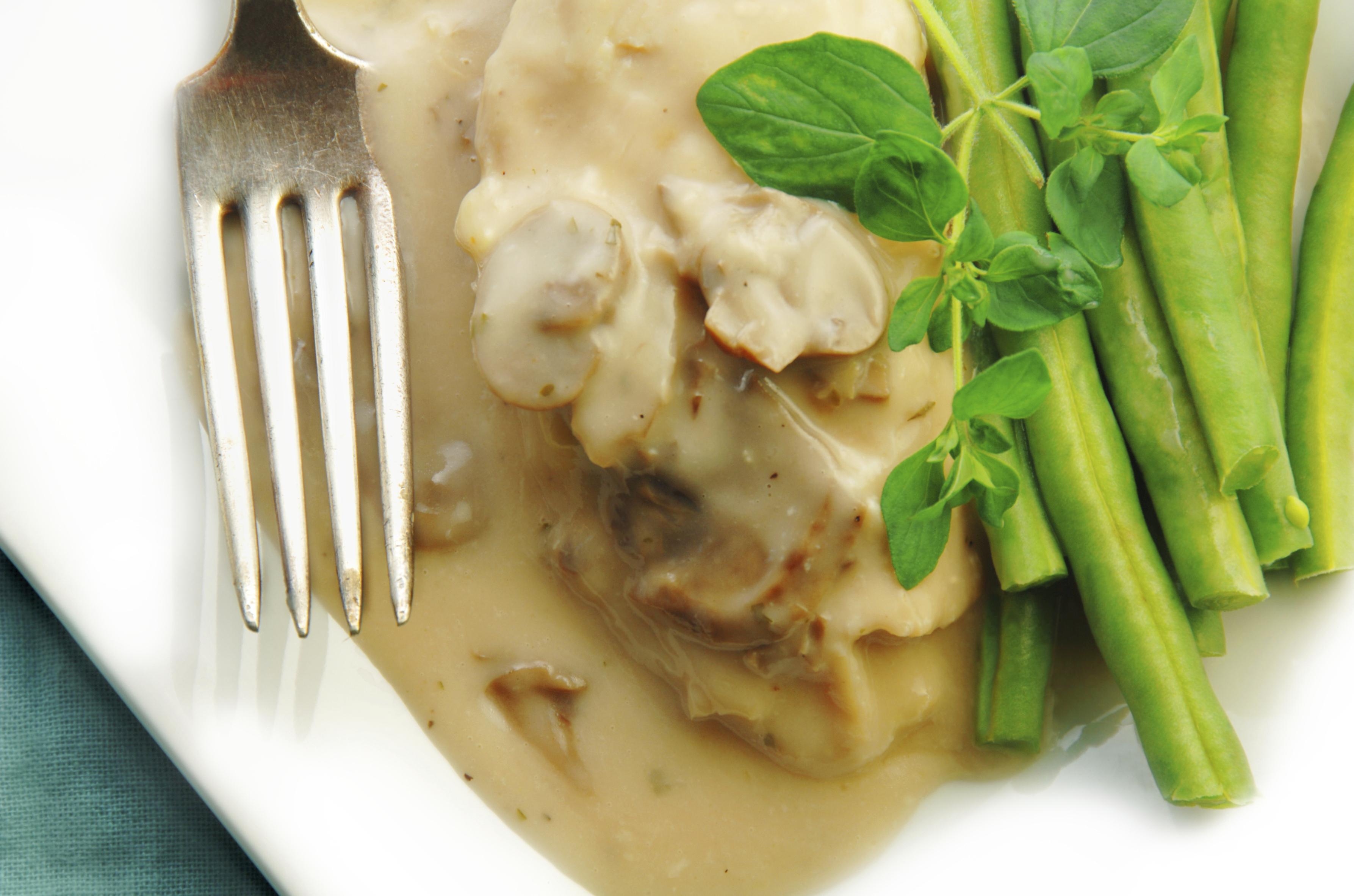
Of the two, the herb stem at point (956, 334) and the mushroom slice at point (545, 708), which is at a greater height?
the herb stem at point (956, 334)

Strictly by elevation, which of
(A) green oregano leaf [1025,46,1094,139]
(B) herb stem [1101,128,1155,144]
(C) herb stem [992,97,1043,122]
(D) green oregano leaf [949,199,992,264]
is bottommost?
(D) green oregano leaf [949,199,992,264]

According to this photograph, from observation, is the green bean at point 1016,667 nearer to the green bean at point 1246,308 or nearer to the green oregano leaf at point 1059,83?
the green bean at point 1246,308

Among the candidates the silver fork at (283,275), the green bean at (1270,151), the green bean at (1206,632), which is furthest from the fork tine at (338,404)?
the green bean at (1270,151)

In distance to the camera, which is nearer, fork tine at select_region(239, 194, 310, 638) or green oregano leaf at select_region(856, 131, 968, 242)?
green oregano leaf at select_region(856, 131, 968, 242)

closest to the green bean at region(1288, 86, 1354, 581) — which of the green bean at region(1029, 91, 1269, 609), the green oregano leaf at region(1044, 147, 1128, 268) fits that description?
the green bean at region(1029, 91, 1269, 609)

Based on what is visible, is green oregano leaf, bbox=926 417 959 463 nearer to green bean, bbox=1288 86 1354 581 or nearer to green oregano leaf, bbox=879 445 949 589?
green oregano leaf, bbox=879 445 949 589

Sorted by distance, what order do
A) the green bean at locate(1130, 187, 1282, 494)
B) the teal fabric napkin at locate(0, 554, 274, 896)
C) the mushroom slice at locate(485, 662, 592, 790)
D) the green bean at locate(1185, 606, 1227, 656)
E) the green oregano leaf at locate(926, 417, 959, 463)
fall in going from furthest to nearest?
the teal fabric napkin at locate(0, 554, 274, 896), the mushroom slice at locate(485, 662, 592, 790), the green bean at locate(1185, 606, 1227, 656), the green bean at locate(1130, 187, 1282, 494), the green oregano leaf at locate(926, 417, 959, 463)

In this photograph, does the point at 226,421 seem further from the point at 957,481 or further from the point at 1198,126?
the point at 1198,126
